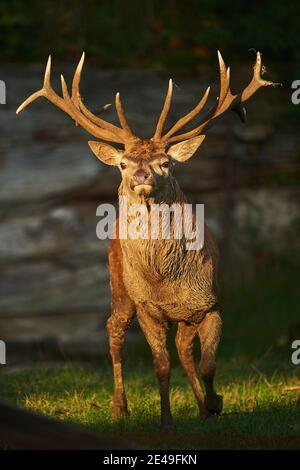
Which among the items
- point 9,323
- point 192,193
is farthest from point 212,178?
point 9,323

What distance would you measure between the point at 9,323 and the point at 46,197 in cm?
170

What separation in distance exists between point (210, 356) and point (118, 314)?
99 centimetres

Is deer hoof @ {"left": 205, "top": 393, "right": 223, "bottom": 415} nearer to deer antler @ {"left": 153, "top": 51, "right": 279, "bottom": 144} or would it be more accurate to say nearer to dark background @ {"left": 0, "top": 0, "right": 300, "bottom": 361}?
deer antler @ {"left": 153, "top": 51, "right": 279, "bottom": 144}

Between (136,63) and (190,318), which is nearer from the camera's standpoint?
(190,318)

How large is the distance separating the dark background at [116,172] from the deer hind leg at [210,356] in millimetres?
6195

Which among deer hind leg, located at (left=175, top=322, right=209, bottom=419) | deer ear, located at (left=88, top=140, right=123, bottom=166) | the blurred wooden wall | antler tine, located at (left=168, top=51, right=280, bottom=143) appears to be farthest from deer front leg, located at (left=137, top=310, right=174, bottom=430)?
the blurred wooden wall

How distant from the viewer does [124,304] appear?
918 centimetres

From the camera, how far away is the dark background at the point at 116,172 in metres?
15.8

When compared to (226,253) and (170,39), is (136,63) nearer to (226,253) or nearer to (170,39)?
(170,39)

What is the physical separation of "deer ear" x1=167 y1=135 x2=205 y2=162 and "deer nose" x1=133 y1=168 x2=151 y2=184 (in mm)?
455

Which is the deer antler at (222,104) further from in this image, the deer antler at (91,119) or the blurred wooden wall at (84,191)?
the blurred wooden wall at (84,191)

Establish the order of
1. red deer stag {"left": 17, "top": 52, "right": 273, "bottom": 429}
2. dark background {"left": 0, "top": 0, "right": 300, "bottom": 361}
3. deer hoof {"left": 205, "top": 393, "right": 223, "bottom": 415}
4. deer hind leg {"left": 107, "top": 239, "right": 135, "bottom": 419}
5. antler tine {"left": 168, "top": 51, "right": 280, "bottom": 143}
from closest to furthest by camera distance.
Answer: red deer stag {"left": 17, "top": 52, "right": 273, "bottom": 429}
deer hoof {"left": 205, "top": 393, "right": 223, "bottom": 415}
antler tine {"left": 168, "top": 51, "right": 280, "bottom": 143}
deer hind leg {"left": 107, "top": 239, "right": 135, "bottom": 419}
dark background {"left": 0, "top": 0, "right": 300, "bottom": 361}

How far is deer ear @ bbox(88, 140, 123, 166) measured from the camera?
8.79 meters
